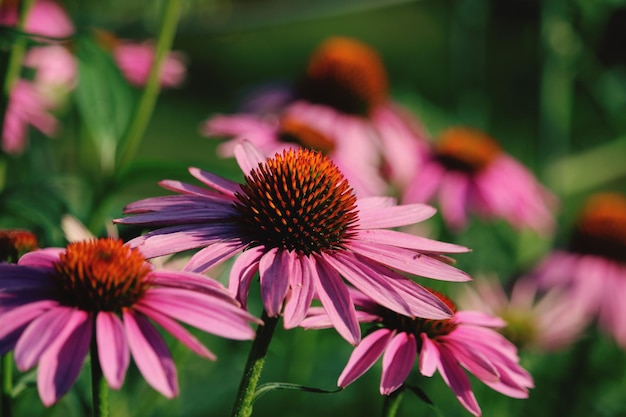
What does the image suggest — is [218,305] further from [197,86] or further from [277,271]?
[197,86]

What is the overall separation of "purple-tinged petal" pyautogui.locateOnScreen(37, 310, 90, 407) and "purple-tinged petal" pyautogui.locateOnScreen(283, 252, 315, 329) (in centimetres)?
14

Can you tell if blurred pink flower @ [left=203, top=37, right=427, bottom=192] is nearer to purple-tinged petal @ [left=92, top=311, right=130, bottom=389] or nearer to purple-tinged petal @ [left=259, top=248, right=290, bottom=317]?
purple-tinged petal @ [left=259, top=248, right=290, bottom=317]

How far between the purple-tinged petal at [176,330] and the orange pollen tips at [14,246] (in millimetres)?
185

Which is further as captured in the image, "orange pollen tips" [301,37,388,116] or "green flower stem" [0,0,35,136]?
"orange pollen tips" [301,37,388,116]

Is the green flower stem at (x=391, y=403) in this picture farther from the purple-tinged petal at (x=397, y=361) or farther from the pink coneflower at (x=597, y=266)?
the pink coneflower at (x=597, y=266)

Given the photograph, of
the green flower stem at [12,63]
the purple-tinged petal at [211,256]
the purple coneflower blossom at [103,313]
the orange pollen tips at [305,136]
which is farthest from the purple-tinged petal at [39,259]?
the orange pollen tips at [305,136]

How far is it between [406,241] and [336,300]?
116mm

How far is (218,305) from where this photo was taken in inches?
23.1

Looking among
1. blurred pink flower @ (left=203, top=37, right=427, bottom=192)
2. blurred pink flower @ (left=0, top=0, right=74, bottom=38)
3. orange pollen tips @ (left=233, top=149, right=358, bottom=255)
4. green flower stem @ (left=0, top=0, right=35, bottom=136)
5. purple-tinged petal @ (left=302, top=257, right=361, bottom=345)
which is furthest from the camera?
blurred pink flower @ (left=0, top=0, right=74, bottom=38)

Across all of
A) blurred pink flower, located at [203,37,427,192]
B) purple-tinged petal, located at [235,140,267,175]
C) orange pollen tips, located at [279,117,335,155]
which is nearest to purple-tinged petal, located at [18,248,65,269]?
purple-tinged petal, located at [235,140,267,175]

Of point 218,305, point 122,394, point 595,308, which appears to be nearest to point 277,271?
point 218,305

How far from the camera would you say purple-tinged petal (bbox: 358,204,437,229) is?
0.77 meters

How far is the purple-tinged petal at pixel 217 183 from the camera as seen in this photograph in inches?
30.5

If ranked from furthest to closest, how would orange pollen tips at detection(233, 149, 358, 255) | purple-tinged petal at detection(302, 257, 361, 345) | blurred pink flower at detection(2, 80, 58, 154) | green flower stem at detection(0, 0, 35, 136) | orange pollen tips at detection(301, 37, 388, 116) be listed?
orange pollen tips at detection(301, 37, 388, 116) < blurred pink flower at detection(2, 80, 58, 154) < green flower stem at detection(0, 0, 35, 136) < orange pollen tips at detection(233, 149, 358, 255) < purple-tinged petal at detection(302, 257, 361, 345)
